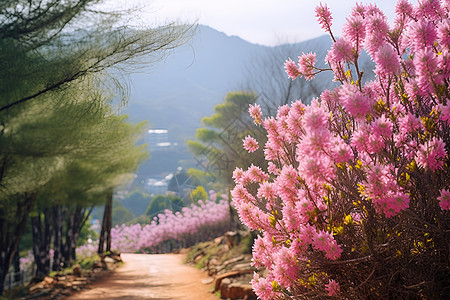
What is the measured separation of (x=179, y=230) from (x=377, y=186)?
22.1 m

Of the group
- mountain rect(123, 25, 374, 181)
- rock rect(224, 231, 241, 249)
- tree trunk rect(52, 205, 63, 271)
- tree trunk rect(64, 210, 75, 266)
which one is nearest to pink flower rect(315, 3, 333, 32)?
rock rect(224, 231, 241, 249)

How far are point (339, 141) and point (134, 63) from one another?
10.3 ft

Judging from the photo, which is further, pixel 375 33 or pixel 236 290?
pixel 236 290

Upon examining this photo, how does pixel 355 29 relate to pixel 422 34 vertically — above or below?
above

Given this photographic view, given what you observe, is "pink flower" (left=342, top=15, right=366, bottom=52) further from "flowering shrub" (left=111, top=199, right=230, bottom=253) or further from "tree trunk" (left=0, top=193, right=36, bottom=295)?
"flowering shrub" (left=111, top=199, right=230, bottom=253)

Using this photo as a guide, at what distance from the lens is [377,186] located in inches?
76.4

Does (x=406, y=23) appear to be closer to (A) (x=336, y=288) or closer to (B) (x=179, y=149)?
(A) (x=336, y=288)

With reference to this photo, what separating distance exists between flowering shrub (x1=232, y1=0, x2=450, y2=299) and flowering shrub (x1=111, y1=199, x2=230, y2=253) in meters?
19.6

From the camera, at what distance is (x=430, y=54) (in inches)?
80.9

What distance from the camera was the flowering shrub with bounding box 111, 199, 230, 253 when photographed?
73.7 feet

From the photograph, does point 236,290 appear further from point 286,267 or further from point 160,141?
point 160,141

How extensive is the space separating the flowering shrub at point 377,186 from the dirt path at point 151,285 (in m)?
5.01

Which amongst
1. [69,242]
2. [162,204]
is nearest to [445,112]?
[69,242]

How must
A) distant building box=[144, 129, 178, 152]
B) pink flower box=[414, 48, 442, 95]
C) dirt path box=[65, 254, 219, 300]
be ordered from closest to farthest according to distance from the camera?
pink flower box=[414, 48, 442, 95] < dirt path box=[65, 254, 219, 300] < distant building box=[144, 129, 178, 152]
